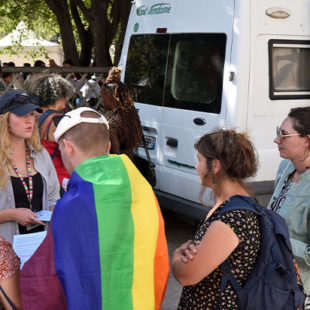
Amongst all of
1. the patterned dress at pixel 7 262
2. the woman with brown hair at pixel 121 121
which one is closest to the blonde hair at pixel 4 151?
the patterned dress at pixel 7 262

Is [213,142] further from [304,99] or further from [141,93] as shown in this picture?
[141,93]

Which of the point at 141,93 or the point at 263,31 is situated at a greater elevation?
the point at 263,31

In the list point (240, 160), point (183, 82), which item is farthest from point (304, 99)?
point (240, 160)

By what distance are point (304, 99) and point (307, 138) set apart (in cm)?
240

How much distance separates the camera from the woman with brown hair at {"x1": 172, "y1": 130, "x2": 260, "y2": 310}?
1970 mm

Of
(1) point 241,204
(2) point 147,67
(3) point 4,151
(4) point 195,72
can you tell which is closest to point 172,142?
(4) point 195,72

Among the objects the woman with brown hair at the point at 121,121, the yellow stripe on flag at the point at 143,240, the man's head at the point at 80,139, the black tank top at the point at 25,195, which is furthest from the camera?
the woman with brown hair at the point at 121,121

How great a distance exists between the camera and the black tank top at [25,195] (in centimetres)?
305

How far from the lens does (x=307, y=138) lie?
281 centimetres

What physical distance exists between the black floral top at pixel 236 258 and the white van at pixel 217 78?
108 inches

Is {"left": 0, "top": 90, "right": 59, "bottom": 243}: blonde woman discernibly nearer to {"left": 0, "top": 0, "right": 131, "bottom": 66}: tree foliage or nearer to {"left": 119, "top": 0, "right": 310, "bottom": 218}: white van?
{"left": 119, "top": 0, "right": 310, "bottom": 218}: white van

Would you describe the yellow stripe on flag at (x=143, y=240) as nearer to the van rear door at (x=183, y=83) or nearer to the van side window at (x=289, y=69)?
the van rear door at (x=183, y=83)

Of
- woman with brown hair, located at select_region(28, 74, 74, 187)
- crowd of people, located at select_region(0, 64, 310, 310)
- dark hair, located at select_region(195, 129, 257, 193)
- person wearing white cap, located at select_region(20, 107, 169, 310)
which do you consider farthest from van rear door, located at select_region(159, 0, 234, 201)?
person wearing white cap, located at select_region(20, 107, 169, 310)

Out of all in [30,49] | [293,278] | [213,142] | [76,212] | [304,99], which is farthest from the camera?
[30,49]
